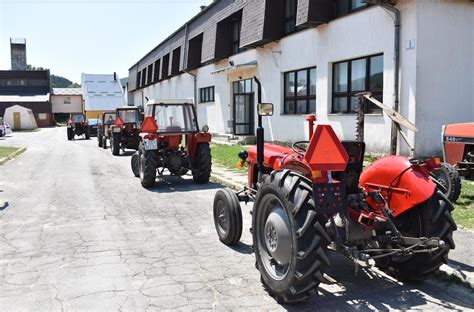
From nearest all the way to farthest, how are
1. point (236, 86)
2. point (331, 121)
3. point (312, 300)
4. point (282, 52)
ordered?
1. point (312, 300)
2. point (331, 121)
3. point (282, 52)
4. point (236, 86)

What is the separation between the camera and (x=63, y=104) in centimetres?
7200

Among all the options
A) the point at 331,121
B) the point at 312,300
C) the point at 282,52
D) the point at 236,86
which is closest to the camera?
the point at 312,300

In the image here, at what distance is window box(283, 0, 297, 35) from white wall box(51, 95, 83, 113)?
59215mm

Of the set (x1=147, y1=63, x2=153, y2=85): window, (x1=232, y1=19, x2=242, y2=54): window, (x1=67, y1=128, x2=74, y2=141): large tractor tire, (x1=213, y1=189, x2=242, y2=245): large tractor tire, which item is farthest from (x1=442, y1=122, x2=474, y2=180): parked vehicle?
(x1=147, y1=63, x2=153, y2=85): window

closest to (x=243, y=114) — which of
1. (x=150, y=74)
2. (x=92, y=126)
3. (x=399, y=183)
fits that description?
(x=92, y=126)

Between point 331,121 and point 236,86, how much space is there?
32.6 ft

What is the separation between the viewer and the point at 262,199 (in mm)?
4270

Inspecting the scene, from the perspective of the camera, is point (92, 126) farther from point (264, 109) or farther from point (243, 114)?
point (264, 109)

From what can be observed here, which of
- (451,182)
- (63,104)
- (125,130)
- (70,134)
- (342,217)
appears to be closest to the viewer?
(342,217)

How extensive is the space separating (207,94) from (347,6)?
15.0 metres

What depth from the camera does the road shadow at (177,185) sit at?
10.0 m

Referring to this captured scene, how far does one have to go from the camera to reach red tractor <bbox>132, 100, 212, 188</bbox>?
406 inches

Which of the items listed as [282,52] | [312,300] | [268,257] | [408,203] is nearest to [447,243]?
[408,203]

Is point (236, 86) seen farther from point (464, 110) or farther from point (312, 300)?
point (312, 300)
